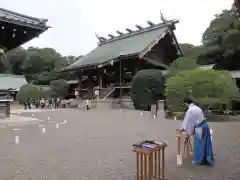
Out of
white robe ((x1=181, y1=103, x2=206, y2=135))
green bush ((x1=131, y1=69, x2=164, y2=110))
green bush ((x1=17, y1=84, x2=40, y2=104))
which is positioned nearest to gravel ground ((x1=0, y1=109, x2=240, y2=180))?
white robe ((x1=181, y1=103, x2=206, y2=135))

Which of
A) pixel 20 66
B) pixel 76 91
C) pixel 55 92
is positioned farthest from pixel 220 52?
pixel 20 66

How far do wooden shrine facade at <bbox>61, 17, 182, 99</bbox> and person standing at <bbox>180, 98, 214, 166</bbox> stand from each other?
23330 millimetres

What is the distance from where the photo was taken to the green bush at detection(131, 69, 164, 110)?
986 inches

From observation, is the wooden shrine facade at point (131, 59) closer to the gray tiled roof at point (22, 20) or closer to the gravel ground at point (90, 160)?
the gray tiled roof at point (22, 20)

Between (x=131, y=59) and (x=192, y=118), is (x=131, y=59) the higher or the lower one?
the higher one

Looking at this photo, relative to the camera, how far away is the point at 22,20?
1137cm

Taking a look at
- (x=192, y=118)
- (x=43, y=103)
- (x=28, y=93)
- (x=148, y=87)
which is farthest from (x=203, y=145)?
(x=28, y=93)

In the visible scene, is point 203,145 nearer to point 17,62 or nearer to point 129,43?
point 129,43

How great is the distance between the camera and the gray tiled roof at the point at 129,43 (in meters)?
31.7

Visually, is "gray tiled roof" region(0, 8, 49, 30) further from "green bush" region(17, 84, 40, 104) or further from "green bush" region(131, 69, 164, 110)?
"green bush" region(17, 84, 40, 104)

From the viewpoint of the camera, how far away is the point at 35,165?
6504mm

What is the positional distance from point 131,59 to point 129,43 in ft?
17.8

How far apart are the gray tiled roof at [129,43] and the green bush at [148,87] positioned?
510 cm

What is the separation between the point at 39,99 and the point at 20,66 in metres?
24.2
